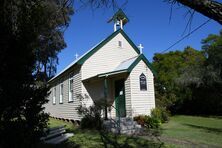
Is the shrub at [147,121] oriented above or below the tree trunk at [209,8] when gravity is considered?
below

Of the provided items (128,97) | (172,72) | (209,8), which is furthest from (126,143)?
(172,72)

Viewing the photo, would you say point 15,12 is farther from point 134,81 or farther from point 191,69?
point 191,69

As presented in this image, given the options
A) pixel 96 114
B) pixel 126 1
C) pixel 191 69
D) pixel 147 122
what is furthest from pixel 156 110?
pixel 126 1

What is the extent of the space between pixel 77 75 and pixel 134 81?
13.1ft

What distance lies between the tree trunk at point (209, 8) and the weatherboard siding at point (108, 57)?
12656 millimetres

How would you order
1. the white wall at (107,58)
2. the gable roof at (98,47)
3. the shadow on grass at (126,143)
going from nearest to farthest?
the shadow on grass at (126,143)
the gable roof at (98,47)
the white wall at (107,58)

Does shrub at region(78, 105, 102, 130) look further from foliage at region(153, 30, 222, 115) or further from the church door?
Result: foliage at region(153, 30, 222, 115)

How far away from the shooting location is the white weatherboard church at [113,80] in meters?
13.7

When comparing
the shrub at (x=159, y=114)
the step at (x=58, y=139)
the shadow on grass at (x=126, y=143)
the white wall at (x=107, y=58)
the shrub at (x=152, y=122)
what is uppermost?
the white wall at (x=107, y=58)

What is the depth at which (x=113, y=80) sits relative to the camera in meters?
15.6

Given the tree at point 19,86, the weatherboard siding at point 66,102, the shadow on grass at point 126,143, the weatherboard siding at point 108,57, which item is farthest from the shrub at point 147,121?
the tree at point 19,86

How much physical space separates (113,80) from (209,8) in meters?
13.2

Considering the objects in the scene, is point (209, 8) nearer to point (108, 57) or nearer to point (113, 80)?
point (113, 80)

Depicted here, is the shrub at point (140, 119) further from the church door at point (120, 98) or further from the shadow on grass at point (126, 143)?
the shadow on grass at point (126, 143)
